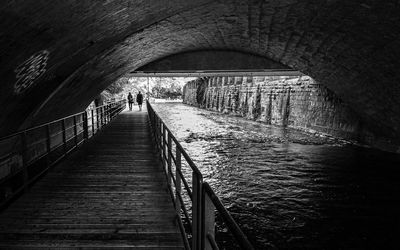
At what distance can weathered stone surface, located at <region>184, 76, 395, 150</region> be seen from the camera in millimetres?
18047

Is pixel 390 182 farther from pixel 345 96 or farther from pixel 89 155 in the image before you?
pixel 89 155

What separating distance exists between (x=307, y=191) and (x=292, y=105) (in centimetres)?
1598

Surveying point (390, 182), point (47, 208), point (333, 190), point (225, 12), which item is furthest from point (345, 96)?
point (47, 208)

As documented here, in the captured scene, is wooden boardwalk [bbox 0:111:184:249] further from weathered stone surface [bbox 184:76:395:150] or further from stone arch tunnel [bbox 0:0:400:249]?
weathered stone surface [bbox 184:76:395:150]

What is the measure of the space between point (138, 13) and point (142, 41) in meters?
4.11

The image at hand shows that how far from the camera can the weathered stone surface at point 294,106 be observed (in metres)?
18.0

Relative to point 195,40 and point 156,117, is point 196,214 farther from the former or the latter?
point 195,40

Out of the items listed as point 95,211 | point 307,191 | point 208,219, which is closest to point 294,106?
point 307,191

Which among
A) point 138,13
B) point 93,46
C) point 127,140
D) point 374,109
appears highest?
point 138,13

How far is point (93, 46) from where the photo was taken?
9.16 meters

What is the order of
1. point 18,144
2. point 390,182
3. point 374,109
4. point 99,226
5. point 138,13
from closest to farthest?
point 99,226 < point 138,13 < point 390,182 < point 18,144 < point 374,109

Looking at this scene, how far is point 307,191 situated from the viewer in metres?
9.54

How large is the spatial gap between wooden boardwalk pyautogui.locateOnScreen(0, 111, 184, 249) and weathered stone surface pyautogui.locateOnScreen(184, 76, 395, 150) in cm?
1295

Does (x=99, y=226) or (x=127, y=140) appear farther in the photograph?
(x=127, y=140)
